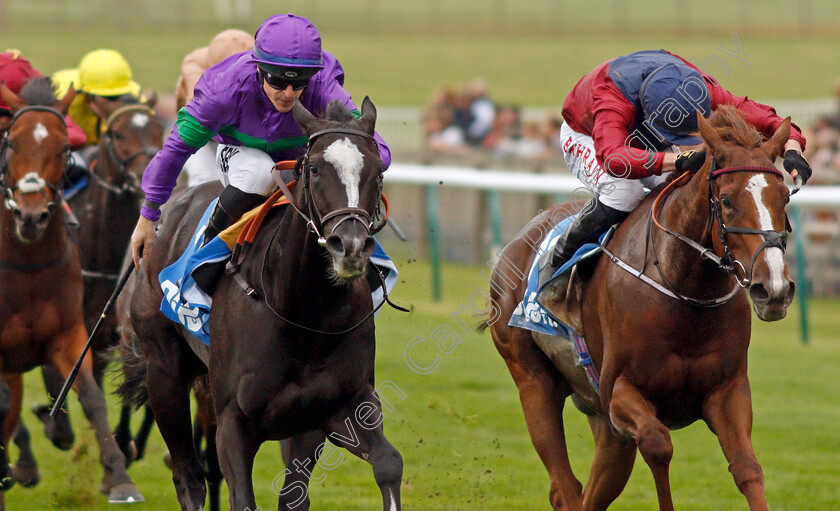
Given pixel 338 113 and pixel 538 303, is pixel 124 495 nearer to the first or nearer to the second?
pixel 538 303

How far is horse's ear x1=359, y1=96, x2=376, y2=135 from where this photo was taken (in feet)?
14.0

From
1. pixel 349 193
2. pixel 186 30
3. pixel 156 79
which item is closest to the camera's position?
pixel 349 193

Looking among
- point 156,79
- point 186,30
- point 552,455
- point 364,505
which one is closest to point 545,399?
point 552,455

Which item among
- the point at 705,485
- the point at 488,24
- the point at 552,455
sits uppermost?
the point at 552,455

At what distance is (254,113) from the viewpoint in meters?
4.82

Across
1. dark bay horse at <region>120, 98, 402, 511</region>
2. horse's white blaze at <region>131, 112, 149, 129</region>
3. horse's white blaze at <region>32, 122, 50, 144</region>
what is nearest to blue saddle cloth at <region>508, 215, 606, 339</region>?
dark bay horse at <region>120, 98, 402, 511</region>

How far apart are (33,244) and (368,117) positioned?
9.02 feet

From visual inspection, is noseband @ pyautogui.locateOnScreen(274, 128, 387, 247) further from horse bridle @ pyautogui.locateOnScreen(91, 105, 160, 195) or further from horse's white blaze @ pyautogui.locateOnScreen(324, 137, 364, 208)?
horse bridle @ pyautogui.locateOnScreen(91, 105, 160, 195)

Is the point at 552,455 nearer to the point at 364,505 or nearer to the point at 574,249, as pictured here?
the point at 574,249

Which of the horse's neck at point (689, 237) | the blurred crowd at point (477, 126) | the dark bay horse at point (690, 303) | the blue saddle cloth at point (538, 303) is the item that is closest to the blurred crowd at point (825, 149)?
the blurred crowd at point (477, 126)

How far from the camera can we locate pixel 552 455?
5293mm

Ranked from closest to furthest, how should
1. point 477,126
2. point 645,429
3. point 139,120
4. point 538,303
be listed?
1. point 645,429
2. point 538,303
3. point 139,120
4. point 477,126

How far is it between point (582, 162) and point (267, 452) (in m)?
3.39

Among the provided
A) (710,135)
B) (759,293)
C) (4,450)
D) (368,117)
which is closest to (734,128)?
(710,135)
